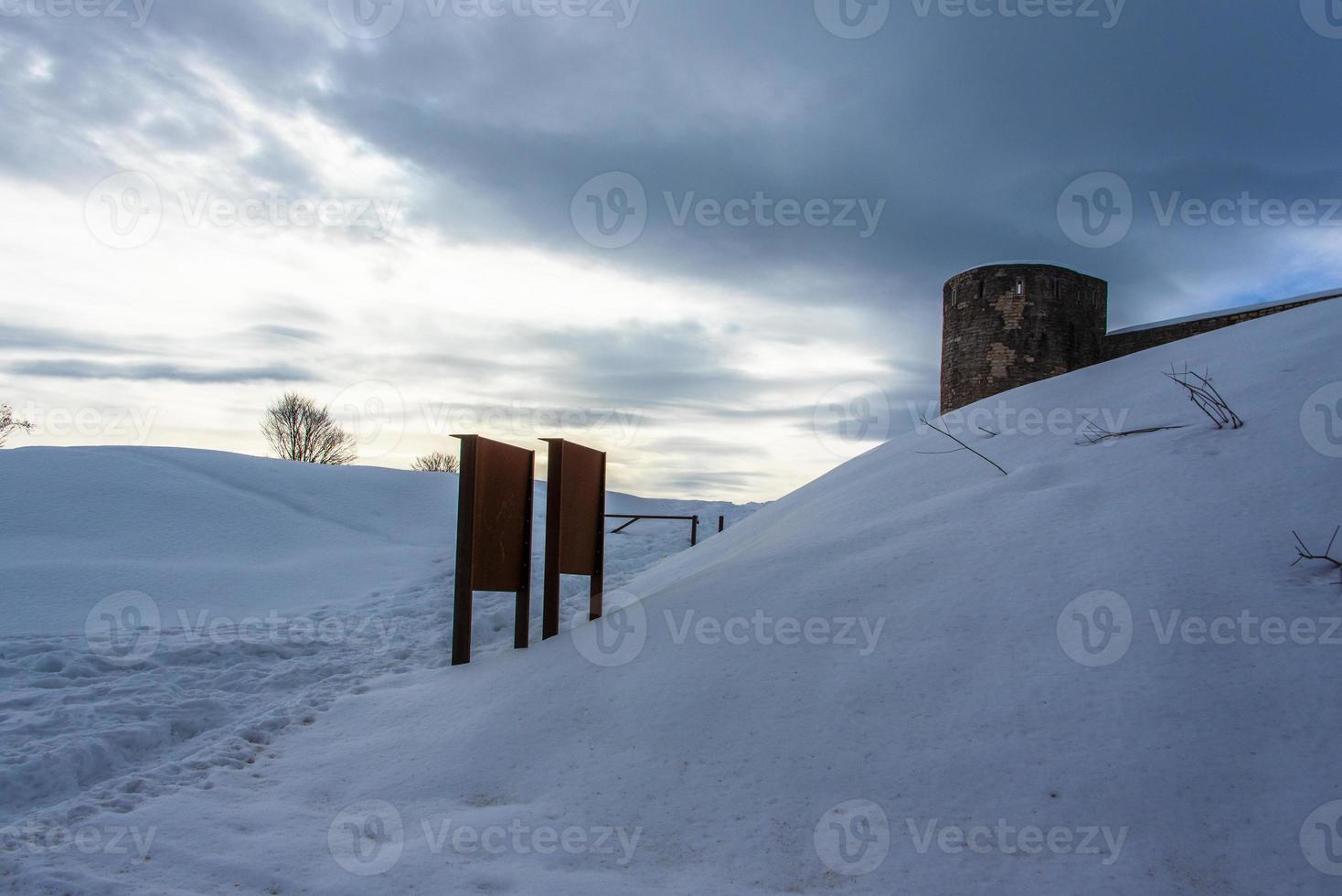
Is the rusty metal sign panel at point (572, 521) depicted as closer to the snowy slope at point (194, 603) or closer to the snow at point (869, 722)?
the snow at point (869, 722)

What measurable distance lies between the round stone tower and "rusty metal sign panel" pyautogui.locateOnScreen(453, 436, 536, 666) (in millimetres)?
8129

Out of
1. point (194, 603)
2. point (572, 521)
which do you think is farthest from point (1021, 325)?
point (194, 603)

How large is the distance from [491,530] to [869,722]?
3546mm

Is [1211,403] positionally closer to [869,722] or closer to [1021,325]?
[869,722]

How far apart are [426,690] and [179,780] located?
5.53 feet

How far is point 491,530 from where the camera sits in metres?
6.28

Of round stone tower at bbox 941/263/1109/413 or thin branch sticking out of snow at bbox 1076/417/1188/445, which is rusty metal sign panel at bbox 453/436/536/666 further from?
round stone tower at bbox 941/263/1109/413

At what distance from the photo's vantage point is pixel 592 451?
7633 mm

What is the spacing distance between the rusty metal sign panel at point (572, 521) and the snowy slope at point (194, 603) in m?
1.03

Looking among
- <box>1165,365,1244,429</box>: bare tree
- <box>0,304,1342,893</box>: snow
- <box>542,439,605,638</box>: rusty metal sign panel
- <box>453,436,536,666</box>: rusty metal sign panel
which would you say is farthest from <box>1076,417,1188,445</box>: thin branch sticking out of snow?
<box>453,436,536,666</box>: rusty metal sign panel

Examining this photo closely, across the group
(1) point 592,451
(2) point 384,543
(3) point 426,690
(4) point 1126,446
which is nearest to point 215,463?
(2) point 384,543

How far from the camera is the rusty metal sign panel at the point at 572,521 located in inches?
262

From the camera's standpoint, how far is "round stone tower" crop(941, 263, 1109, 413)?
41.2 ft

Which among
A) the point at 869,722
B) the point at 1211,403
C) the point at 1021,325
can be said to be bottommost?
the point at 869,722
